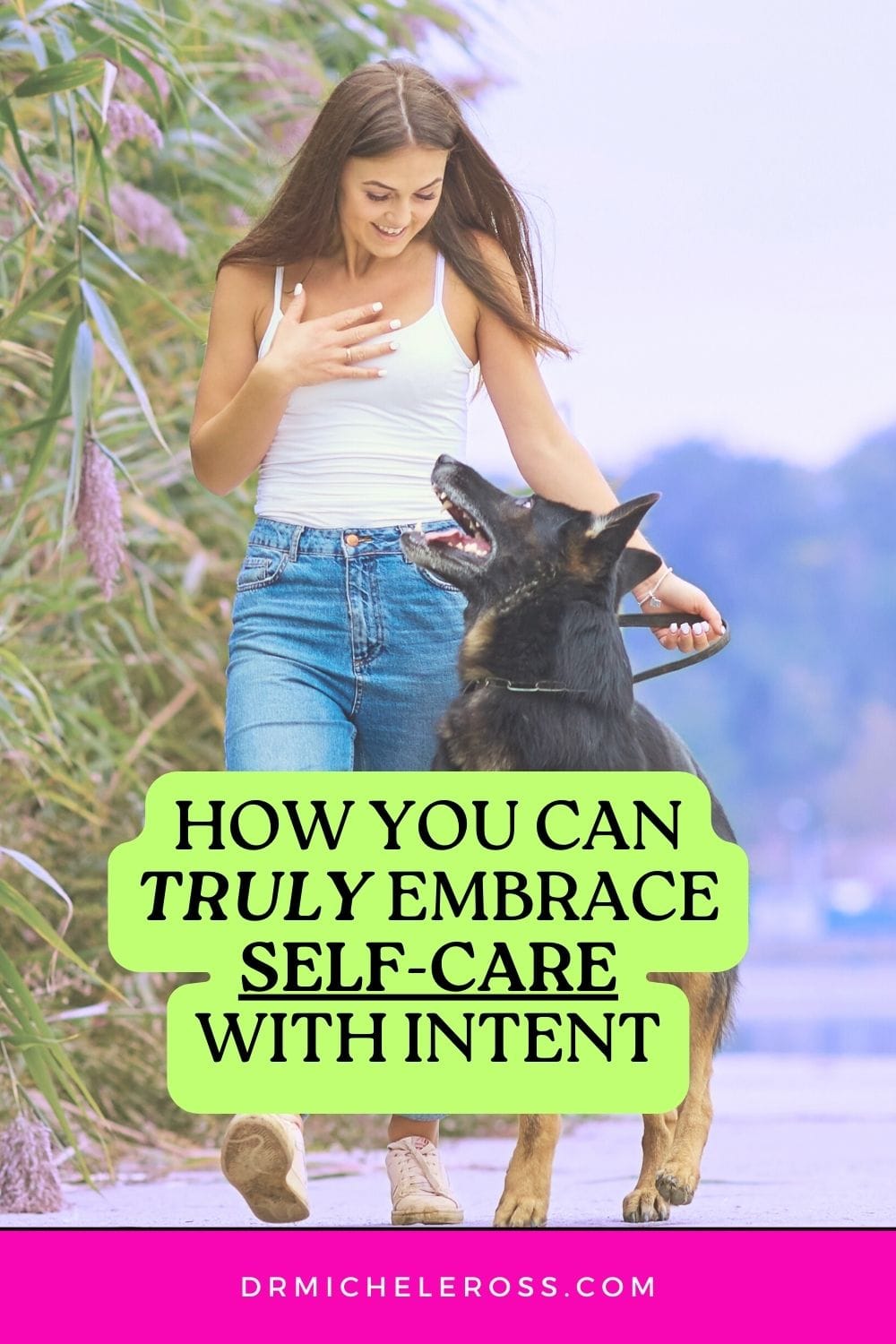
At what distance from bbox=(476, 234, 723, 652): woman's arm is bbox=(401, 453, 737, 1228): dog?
0.26 feet

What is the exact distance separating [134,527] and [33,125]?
3.32 feet

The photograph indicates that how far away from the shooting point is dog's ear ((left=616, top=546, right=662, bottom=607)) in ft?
9.67

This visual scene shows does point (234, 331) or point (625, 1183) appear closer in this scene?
point (234, 331)

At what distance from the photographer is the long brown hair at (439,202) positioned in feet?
9.32

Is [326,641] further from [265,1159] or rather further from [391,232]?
[265,1159]

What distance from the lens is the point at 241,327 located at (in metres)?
3.00

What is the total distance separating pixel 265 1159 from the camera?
108 inches

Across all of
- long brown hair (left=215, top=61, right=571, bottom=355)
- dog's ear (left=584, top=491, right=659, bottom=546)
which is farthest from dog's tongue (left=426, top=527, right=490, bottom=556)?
long brown hair (left=215, top=61, right=571, bottom=355)

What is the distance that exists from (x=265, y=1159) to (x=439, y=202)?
1.47 m

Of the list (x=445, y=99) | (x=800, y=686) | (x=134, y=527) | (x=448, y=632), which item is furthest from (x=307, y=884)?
(x=800, y=686)

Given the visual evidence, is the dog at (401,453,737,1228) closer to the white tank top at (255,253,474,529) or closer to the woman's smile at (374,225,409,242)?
the white tank top at (255,253,474,529)

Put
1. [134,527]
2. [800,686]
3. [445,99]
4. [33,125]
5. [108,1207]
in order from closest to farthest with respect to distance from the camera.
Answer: [445,99]
[108,1207]
[33,125]
[134,527]
[800,686]

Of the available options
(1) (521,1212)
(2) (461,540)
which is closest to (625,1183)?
(1) (521,1212)

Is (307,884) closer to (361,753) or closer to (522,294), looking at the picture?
(361,753)
